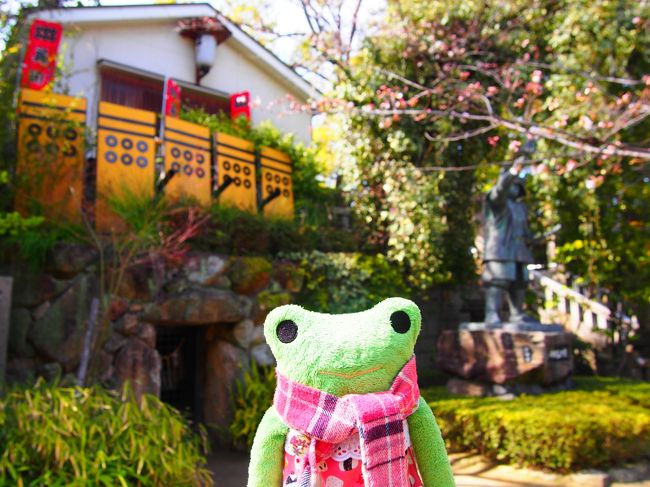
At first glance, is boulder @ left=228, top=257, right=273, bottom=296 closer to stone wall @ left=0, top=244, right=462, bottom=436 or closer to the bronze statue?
stone wall @ left=0, top=244, right=462, bottom=436

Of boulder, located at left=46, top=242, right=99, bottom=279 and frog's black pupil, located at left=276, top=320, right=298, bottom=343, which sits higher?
boulder, located at left=46, top=242, right=99, bottom=279

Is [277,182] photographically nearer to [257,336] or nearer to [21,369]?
[257,336]

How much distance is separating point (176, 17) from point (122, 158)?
434 centimetres

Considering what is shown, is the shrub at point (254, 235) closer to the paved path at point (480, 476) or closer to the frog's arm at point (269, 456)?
the paved path at point (480, 476)

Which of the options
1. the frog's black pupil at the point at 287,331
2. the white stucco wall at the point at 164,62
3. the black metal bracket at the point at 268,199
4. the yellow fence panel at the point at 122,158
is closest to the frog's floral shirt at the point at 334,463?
the frog's black pupil at the point at 287,331

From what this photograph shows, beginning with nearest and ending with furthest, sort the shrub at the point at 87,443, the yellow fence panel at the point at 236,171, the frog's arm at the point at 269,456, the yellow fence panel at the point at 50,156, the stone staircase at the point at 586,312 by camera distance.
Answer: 1. the frog's arm at the point at 269,456
2. the shrub at the point at 87,443
3. the yellow fence panel at the point at 50,156
4. the yellow fence panel at the point at 236,171
5. the stone staircase at the point at 586,312

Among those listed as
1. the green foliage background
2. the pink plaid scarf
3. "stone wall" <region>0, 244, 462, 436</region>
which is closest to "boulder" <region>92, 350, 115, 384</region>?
"stone wall" <region>0, 244, 462, 436</region>

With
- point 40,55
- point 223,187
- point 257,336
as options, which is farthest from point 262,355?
point 40,55

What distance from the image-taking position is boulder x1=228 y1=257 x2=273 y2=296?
5820mm

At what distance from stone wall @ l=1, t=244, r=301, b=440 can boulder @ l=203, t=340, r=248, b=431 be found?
0.01 meters

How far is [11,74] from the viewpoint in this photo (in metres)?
5.47

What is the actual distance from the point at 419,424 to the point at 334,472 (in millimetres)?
355

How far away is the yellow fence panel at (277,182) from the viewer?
759 centimetres

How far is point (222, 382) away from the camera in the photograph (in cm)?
579
